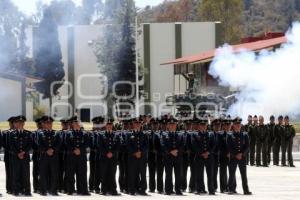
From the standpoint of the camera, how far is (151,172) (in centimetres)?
2225

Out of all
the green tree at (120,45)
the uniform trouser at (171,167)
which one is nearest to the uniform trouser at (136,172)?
the uniform trouser at (171,167)

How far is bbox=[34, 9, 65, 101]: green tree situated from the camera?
68000 millimetres

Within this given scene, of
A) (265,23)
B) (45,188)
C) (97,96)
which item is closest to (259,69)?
(45,188)

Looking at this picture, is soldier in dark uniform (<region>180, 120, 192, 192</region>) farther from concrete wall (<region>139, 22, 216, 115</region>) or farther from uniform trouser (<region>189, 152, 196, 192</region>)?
concrete wall (<region>139, 22, 216, 115</region>)

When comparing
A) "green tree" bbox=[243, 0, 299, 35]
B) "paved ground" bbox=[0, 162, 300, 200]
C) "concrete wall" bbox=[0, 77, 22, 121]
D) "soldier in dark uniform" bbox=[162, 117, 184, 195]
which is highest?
"green tree" bbox=[243, 0, 299, 35]

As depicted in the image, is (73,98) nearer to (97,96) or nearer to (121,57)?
(97,96)

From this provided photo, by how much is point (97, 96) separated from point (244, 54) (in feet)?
144

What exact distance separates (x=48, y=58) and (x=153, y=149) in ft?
169

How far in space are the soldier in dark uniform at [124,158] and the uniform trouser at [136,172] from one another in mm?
252

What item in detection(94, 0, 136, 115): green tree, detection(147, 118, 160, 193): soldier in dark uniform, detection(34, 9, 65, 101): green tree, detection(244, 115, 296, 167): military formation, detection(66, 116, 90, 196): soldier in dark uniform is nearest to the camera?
detection(66, 116, 90, 196): soldier in dark uniform

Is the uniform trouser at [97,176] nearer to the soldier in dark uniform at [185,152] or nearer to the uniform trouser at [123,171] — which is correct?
the uniform trouser at [123,171]

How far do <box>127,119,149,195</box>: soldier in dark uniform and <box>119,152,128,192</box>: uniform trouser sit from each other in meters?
0.30

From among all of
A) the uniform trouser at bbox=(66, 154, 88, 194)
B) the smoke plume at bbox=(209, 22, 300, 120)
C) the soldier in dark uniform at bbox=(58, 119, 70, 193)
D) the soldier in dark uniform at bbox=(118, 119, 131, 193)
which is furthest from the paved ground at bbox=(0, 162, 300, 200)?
the smoke plume at bbox=(209, 22, 300, 120)

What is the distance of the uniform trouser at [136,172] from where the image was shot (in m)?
21.7
